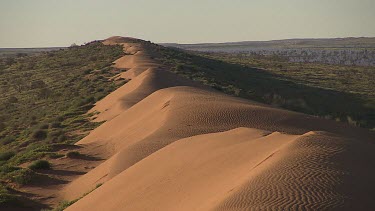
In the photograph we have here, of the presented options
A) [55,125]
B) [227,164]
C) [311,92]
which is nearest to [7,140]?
[55,125]

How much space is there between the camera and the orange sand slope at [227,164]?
8.88 metres

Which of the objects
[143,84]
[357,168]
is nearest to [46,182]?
[357,168]

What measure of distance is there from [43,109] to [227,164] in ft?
91.1

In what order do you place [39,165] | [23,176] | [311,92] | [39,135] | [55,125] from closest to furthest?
1. [23,176]
2. [39,165]
3. [39,135]
4. [55,125]
5. [311,92]

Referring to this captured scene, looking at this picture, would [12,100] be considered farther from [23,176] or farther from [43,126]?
[23,176]

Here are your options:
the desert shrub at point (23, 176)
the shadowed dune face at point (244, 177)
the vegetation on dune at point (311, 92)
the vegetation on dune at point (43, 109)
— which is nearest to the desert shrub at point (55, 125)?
the vegetation on dune at point (43, 109)

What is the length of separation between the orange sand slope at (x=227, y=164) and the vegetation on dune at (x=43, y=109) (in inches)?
93.0

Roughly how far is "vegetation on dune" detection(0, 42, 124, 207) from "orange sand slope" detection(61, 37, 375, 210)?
2.36 meters

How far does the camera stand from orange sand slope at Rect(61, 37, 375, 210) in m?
8.88

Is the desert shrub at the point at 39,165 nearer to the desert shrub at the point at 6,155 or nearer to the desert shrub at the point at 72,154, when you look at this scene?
the desert shrub at the point at 72,154

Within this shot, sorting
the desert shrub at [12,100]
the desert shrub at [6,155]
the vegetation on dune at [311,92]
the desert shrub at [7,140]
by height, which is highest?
the desert shrub at [6,155]

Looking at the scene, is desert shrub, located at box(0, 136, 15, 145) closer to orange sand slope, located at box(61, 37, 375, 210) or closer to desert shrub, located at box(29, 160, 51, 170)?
orange sand slope, located at box(61, 37, 375, 210)

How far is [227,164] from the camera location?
40.2 feet

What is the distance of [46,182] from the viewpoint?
17.0 meters
